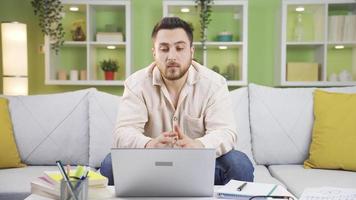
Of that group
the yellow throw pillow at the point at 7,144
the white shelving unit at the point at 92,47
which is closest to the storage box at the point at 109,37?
the white shelving unit at the point at 92,47

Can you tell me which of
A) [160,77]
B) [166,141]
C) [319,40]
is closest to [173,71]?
[160,77]

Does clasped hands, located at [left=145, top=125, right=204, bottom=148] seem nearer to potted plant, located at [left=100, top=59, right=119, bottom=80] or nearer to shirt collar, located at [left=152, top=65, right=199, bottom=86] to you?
shirt collar, located at [left=152, top=65, right=199, bottom=86]

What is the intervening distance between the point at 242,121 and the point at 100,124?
2.67 ft

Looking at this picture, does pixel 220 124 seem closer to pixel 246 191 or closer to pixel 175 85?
pixel 175 85

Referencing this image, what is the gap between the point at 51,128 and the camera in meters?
2.35

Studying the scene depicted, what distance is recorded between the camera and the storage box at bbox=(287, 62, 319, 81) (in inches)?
134

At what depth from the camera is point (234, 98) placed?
243 cm

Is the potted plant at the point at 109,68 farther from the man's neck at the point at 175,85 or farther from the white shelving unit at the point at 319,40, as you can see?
the man's neck at the point at 175,85

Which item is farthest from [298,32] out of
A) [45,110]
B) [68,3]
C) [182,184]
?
[182,184]

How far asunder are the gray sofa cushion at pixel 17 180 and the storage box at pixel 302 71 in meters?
2.06

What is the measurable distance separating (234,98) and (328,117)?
1.74 feet

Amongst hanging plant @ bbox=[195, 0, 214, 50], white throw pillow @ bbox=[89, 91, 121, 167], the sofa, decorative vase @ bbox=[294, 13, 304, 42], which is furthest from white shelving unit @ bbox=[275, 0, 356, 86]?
white throw pillow @ bbox=[89, 91, 121, 167]

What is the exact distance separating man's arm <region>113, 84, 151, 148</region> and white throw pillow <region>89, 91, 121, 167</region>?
423 mm

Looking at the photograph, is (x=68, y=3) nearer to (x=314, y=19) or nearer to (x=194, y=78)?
(x=194, y=78)
